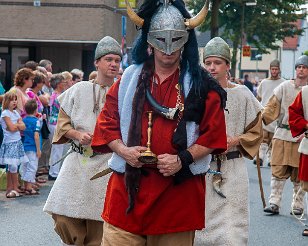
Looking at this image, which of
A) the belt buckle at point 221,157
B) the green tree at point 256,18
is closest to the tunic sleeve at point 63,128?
the belt buckle at point 221,157

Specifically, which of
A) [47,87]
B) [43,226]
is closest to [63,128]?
[43,226]

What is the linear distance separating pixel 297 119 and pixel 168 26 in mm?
4408

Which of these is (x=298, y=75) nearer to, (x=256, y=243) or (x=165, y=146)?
(x=256, y=243)

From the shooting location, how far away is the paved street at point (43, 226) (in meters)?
8.93

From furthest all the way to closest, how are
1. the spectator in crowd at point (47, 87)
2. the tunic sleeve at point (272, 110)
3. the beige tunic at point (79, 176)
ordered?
the spectator in crowd at point (47, 87) → the tunic sleeve at point (272, 110) → the beige tunic at point (79, 176)

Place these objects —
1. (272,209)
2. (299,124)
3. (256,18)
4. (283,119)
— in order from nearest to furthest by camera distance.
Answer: (299,124)
(283,119)
(272,209)
(256,18)

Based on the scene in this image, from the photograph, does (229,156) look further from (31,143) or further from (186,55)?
(31,143)

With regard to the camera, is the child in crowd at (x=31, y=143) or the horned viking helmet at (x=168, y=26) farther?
the child in crowd at (x=31, y=143)

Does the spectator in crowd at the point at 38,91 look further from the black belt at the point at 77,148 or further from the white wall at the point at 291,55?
the white wall at the point at 291,55

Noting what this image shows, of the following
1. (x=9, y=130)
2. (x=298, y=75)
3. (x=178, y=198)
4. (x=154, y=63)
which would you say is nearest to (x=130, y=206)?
(x=178, y=198)

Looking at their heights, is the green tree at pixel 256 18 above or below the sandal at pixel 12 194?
above

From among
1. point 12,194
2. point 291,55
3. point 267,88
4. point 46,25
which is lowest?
point 291,55

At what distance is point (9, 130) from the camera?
1138 cm

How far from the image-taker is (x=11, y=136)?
1148 centimetres
